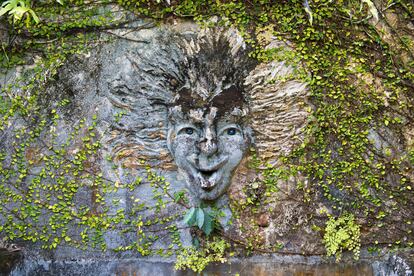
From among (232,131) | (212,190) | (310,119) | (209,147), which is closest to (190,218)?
(212,190)

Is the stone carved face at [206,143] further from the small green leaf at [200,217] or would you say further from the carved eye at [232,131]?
the small green leaf at [200,217]

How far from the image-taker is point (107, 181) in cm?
341

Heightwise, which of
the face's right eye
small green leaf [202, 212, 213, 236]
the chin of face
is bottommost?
small green leaf [202, 212, 213, 236]

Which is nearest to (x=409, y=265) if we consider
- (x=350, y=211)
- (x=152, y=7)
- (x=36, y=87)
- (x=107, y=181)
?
(x=350, y=211)

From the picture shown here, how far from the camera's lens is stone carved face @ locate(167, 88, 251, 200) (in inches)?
129

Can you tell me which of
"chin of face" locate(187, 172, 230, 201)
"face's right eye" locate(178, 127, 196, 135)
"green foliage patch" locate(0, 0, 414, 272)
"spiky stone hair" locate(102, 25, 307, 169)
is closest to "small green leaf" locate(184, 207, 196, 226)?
"green foliage patch" locate(0, 0, 414, 272)

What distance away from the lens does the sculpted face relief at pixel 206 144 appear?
3.27m

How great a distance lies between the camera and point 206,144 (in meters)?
3.23

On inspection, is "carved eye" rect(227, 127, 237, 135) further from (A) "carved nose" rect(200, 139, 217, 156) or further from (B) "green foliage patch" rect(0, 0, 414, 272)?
(B) "green foliage patch" rect(0, 0, 414, 272)

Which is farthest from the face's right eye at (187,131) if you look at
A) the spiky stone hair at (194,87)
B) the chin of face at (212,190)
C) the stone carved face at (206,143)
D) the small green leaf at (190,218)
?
the small green leaf at (190,218)

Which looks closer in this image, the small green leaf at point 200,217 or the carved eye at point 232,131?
the small green leaf at point 200,217

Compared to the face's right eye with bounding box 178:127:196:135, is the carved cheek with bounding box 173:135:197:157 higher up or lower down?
lower down

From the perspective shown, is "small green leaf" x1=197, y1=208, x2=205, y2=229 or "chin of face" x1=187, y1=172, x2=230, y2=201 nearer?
"small green leaf" x1=197, y1=208, x2=205, y2=229

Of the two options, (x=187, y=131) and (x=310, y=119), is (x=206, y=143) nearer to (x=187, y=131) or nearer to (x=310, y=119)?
(x=187, y=131)
